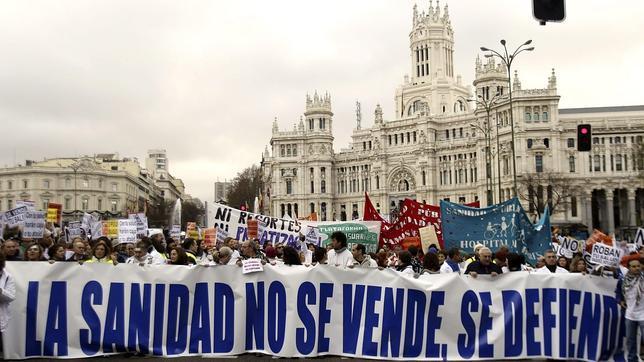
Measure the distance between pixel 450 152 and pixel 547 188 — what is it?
22639 millimetres

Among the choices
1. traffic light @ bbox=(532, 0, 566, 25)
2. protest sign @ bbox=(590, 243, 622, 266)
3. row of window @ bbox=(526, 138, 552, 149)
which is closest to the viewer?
traffic light @ bbox=(532, 0, 566, 25)

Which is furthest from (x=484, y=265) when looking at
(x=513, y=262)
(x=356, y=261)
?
(x=356, y=261)

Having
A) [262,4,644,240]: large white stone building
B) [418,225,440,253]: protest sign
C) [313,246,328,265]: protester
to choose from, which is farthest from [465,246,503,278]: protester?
[262,4,644,240]: large white stone building

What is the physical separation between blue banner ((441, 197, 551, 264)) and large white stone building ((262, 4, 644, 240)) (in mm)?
43476

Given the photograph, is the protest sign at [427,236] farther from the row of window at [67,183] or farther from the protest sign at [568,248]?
the row of window at [67,183]

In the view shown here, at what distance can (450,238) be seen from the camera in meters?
15.9

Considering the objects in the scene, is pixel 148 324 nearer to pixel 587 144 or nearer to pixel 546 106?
pixel 587 144

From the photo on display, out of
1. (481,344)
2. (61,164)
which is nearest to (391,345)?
(481,344)

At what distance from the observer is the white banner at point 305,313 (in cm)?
987

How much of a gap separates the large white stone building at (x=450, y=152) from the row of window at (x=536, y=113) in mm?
124

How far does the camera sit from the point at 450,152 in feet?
326

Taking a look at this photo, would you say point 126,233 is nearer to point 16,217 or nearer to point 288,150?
point 16,217

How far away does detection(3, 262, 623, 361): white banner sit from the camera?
9867mm

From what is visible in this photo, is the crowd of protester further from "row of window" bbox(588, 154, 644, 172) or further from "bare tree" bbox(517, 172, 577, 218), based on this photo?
"row of window" bbox(588, 154, 644, 172)
